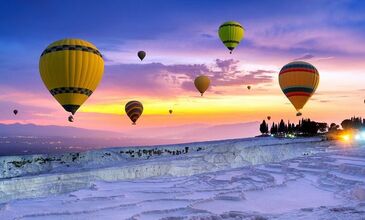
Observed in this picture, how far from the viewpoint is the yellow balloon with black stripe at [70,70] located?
28094 millimetres

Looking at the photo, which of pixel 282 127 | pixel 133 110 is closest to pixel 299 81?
pixel 133 110

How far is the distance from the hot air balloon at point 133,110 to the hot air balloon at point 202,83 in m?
8.01

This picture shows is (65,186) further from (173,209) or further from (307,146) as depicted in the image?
(307,146)

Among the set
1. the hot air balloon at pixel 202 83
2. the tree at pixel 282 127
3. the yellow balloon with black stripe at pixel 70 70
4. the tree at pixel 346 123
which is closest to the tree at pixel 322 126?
the tree at pixel 282 127

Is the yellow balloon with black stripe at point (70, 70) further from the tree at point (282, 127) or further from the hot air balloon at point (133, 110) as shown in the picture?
the tree at point (282, 127)

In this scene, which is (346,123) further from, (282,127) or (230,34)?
(230,34)

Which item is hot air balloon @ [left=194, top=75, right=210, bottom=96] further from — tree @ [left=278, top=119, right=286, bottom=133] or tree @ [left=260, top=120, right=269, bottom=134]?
tree @ [left=278, top=119, right=286, bottom=133]

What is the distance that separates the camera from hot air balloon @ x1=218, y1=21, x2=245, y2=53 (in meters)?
45.0

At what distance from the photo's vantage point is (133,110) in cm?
5044

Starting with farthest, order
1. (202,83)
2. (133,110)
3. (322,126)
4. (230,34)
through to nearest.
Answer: (322,126), (202,83), (133,110), (230,34)

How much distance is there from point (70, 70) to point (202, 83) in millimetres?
24901

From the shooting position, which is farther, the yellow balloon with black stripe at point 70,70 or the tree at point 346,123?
the tree at point 346,123

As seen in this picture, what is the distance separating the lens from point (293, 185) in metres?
17.9

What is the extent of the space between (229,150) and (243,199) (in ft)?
78.4
